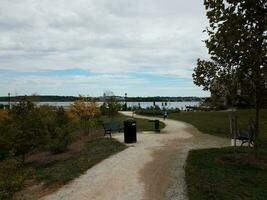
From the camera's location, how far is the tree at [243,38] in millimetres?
14781

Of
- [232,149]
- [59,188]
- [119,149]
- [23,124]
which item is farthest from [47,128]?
[59,188]

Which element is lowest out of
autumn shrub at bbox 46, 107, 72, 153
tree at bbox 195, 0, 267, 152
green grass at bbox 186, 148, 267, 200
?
green grass at bbox 186, 148, 267, 200

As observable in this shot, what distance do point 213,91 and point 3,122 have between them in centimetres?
1159

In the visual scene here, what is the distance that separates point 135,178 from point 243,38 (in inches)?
212

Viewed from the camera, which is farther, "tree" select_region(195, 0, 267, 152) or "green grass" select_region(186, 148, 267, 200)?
"tree" select_region(195, 0, 267, 152)

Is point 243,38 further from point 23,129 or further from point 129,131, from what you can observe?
point 23,129

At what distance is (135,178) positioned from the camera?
1365 centimetres

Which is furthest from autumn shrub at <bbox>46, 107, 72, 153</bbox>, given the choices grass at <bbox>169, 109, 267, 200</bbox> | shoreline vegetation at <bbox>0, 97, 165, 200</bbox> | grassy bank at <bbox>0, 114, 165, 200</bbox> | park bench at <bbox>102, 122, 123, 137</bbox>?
grass at <bbox>169, 109, 267, 200</bbox>

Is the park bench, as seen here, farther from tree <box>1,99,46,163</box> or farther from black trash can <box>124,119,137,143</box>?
black trash can <box>124,119,137,143</box>

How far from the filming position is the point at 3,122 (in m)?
24.4

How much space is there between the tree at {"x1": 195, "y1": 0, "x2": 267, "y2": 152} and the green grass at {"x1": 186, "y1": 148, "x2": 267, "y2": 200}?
2431 mm

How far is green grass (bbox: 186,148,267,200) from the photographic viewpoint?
11.9 m

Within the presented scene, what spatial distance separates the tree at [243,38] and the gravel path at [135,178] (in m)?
3.64

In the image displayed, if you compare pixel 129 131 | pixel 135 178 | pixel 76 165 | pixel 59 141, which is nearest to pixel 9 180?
pixel 135 178
